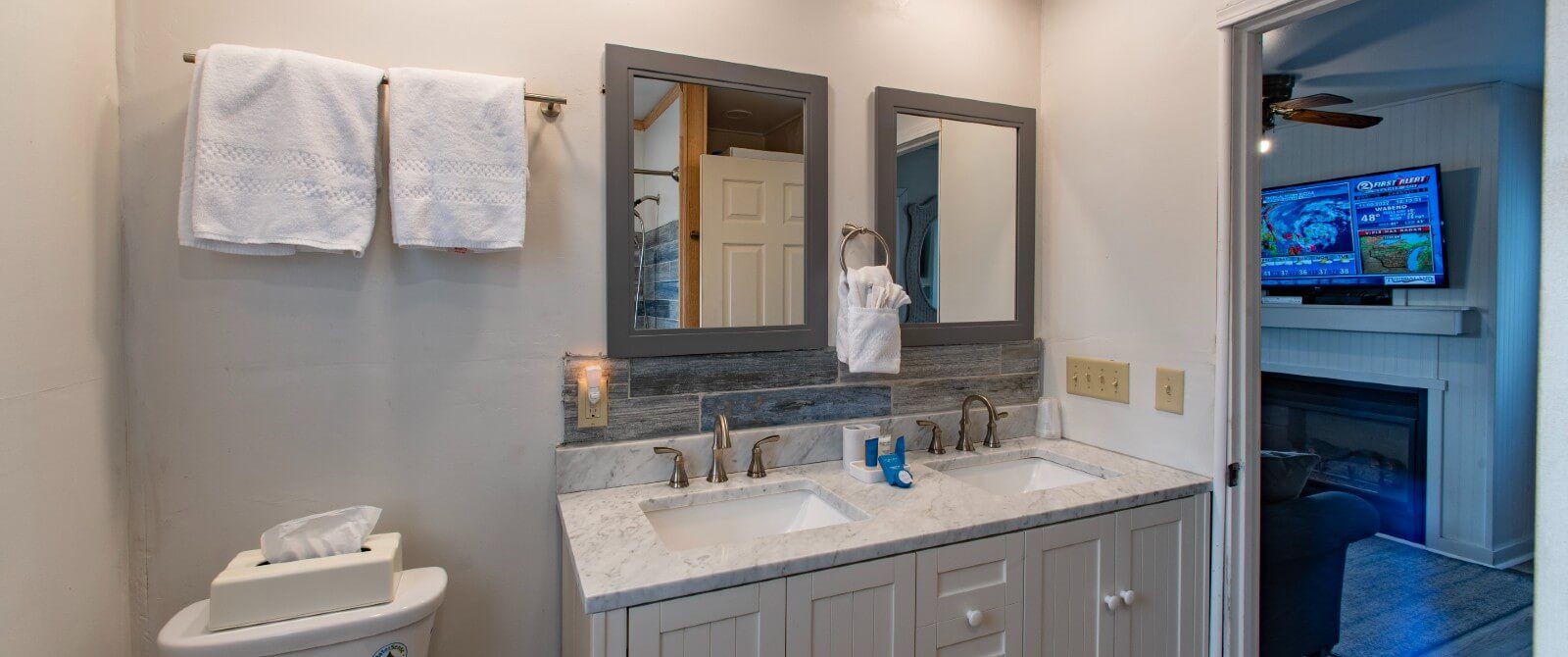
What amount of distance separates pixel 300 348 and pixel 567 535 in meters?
0.64

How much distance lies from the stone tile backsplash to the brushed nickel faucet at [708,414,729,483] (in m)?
0.07

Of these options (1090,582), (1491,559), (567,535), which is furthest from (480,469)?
(1491,559)

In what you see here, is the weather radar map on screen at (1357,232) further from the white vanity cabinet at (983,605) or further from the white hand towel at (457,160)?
the white hand towel at (457,160)

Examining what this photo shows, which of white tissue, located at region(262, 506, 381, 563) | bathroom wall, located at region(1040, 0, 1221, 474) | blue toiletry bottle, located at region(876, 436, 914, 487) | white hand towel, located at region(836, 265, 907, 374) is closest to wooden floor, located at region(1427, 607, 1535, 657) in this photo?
bathroom wall, located at region(1040, 0, 1221, 474)

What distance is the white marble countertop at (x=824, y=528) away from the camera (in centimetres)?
116

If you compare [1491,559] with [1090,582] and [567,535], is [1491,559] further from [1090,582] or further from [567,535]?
[567,535]

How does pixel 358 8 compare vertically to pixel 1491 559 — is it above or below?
above

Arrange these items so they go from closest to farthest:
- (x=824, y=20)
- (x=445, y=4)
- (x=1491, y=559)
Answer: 1. (x=445, y=4)
2. (x=824, y=20)
3. (x=1491, y=559)

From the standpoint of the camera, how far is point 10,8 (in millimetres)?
968

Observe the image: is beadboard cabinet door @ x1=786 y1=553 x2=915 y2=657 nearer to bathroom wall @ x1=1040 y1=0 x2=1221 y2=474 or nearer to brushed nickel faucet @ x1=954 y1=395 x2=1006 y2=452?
brushed nickel faucet @ x1=954 y1=395 x2=1006 y2=452

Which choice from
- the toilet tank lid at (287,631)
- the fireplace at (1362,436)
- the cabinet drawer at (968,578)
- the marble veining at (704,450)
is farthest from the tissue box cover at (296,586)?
the fireplace at (1362,436)

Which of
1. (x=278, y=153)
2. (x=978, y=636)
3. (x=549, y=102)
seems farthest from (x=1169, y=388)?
(x=278, y=153)

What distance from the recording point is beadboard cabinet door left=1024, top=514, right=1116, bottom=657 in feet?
4.79

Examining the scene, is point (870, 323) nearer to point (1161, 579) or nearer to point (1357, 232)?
point (1161, 579)
